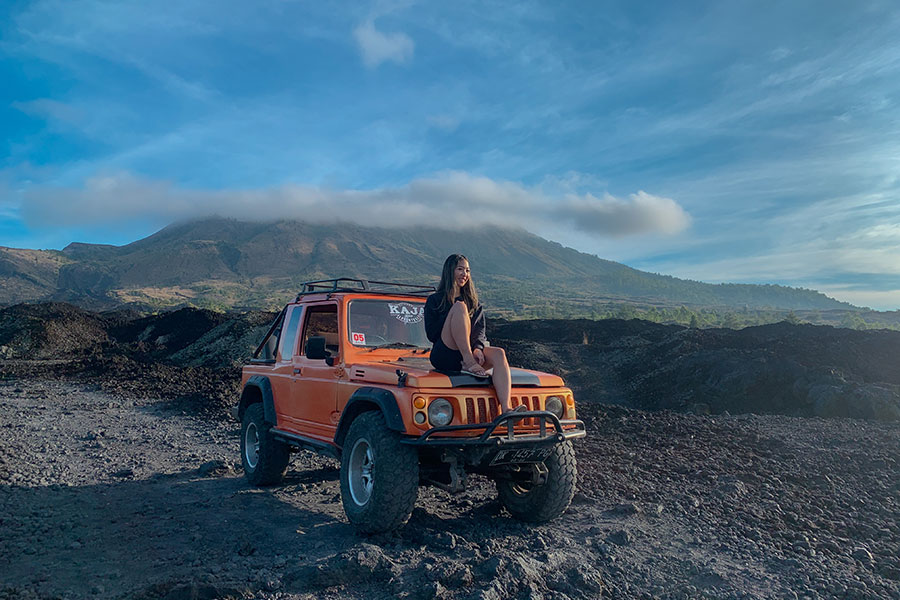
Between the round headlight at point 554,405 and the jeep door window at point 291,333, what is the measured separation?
3.09 metres

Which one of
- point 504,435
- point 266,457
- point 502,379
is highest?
point 502,379

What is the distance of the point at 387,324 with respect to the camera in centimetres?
651

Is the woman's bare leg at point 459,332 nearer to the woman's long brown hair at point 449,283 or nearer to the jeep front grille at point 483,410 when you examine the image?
the woman's long brown hair at point 449,283

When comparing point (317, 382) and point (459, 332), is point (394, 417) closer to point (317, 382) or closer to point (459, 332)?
point (459, 332)

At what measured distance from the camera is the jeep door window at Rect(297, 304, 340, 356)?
6.41 m

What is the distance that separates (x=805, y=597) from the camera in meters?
4.33

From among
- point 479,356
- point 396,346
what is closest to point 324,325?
point 396,346

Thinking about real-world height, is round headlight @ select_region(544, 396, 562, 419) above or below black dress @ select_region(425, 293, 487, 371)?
below

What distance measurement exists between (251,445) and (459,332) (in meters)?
3.80

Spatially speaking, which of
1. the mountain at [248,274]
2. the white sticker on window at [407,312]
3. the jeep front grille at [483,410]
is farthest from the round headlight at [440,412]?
the mountain at [248,274]

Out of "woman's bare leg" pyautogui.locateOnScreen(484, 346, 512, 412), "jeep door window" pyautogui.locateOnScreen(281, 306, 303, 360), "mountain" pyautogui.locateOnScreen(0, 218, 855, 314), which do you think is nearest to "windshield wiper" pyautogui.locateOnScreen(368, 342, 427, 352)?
"jeep door window" pyautogui.locateOnScreen(281, 306, 303, 360)

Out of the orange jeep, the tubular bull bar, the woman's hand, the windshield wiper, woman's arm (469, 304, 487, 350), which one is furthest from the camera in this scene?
the windshield wiper

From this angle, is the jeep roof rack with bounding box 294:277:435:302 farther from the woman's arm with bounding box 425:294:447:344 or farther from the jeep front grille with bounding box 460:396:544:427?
the jeep front grille with bounding box 460:396:544:427

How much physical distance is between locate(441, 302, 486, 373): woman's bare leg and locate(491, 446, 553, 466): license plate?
73 centimetres
